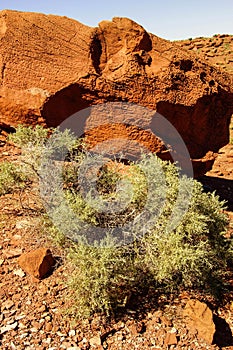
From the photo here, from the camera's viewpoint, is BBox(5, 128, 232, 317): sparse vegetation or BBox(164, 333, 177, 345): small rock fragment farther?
BBox(5, 128, 232, 317): sparse vegetation

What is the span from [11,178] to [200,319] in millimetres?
2447

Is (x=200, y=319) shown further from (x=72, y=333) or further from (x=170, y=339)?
(x=72, y=333)

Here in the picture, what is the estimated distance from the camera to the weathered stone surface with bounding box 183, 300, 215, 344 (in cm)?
326

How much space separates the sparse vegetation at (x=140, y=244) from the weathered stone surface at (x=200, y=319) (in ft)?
0.88

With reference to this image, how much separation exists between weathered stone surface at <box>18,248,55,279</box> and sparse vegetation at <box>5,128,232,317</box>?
0.21 m

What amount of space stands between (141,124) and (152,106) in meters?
0.29

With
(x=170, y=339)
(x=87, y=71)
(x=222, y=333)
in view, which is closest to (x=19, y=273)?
(x=170, y=339)

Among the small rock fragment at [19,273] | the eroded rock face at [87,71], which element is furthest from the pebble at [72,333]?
the eroded rock face at [87,71]

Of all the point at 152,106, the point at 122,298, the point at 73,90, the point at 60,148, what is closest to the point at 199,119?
the point at 152,106

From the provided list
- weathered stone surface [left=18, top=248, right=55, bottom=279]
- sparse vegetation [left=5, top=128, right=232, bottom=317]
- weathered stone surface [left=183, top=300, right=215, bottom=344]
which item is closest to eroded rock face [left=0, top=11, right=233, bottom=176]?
sparse vegetation [left=5, top=128, right=232, bottom=317]

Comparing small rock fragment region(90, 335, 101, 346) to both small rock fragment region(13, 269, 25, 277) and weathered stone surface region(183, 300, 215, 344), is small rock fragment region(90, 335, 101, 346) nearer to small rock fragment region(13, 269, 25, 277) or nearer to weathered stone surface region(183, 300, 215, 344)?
weathered stone surface region(183, 300, 215, 344)

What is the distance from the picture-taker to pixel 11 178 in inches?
165

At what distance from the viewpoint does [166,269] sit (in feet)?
11.6

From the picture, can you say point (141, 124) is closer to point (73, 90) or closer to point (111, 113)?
point (111, 113)
